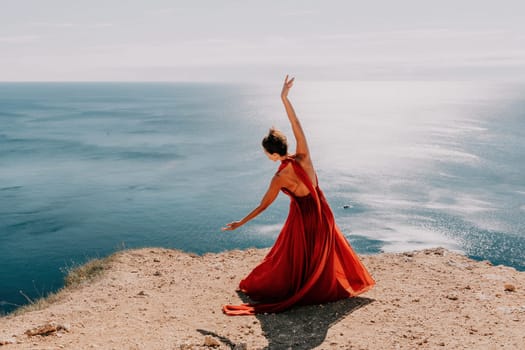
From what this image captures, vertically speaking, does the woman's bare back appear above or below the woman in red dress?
above

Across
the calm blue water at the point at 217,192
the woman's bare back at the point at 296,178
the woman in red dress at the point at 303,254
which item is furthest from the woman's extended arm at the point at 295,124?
the calm blue water at the point at 217,192

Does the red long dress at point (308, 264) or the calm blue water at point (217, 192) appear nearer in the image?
the red long dress at point (308, 264)

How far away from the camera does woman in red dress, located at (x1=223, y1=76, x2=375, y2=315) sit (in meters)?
6.39

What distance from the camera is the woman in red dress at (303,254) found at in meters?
6.39

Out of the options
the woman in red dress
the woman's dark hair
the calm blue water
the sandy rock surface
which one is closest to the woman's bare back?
the woman in red dress

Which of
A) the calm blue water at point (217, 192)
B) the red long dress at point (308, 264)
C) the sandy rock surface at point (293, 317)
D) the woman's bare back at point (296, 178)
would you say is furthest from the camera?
the calm blue water at point (217, 192)

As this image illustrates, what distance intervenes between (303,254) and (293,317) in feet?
3.01

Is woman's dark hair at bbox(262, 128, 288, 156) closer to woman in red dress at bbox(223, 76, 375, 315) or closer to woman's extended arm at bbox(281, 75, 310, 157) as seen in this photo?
woman in red dress at bbox(223, 76, 375, 315)

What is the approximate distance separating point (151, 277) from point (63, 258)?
28.8 m

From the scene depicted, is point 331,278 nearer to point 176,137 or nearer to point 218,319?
point 218,319

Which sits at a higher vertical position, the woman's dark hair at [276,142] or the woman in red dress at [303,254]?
the woman's dark hair at [276,142]

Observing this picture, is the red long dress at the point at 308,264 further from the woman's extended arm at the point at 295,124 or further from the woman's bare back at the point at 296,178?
the woman's extended arm at the point at 295,124

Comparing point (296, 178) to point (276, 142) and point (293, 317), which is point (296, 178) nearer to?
point (276, 142)

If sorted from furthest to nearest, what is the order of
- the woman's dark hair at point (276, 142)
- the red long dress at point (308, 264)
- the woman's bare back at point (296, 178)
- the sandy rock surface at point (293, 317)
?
the red long dress at point (308, 264) < the woman's bare back at point (296, 178) < the woman's dark hair at point (276, 142) < the sandy rock surface at point (293, 317)
